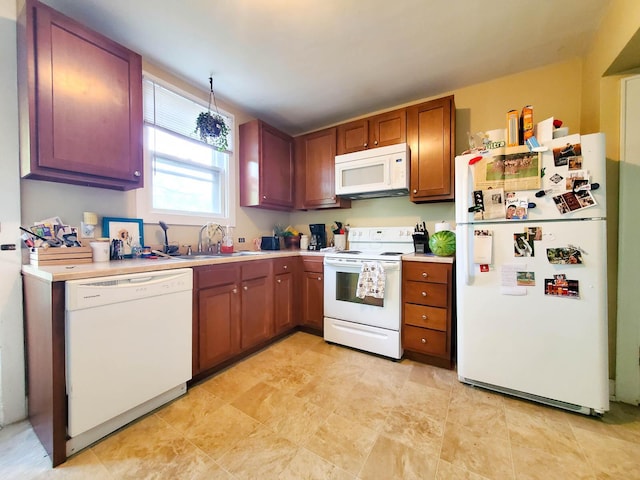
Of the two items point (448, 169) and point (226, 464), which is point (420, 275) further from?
point (226, 464)

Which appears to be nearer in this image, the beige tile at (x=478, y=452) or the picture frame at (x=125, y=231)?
the beige tile at (x=478, y=452)

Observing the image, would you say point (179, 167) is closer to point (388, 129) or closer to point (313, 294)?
point (313, 294)

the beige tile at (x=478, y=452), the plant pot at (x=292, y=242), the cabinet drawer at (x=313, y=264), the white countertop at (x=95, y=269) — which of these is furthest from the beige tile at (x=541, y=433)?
the plant pot at (x=292, y=242)

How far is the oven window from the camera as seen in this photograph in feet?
7.75

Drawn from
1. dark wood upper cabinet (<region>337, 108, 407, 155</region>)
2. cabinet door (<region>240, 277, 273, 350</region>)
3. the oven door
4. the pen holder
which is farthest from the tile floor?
dark wood upper cabinet (<region>337, 108, 407, 155</region>)

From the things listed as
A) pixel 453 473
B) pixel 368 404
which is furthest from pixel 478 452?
pixel 368 404

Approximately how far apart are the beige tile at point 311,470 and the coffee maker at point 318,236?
210 centimetres

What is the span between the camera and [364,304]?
7.56 feet

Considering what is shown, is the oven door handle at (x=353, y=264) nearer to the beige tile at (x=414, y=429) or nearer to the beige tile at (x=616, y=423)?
the beige tile at (x=414, y=429)

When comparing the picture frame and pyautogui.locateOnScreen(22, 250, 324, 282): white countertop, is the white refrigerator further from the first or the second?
the picture frame

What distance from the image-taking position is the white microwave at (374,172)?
244 cm

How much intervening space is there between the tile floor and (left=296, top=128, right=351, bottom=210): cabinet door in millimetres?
1885

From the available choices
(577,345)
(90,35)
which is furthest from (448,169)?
(90,35)

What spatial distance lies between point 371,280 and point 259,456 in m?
1.40
